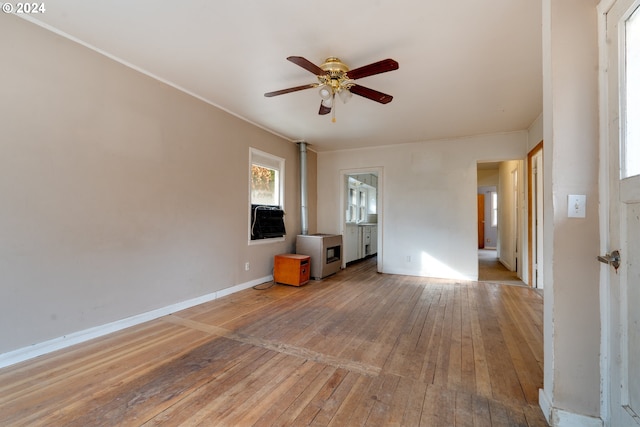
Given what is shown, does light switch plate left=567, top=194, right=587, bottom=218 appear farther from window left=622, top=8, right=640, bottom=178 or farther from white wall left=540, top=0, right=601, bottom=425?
window left=622, top=8, right=640, bottom=178

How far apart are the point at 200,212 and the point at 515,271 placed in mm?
5868

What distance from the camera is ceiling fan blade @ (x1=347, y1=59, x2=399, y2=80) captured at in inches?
78.2

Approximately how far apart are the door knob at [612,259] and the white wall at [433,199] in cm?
360

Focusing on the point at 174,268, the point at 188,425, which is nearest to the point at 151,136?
the point at 174,268

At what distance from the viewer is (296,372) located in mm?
1856

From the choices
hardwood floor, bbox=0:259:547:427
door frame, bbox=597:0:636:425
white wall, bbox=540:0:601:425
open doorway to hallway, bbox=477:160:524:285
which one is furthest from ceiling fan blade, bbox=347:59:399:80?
open doorway to hallway, bbox=477:160:524:285

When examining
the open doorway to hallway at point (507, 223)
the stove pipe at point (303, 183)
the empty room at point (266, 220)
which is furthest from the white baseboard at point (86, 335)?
the open doorway to hallway at point (507, 223)

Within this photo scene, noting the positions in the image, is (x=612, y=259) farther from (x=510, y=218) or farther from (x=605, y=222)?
(x=510, y=218)

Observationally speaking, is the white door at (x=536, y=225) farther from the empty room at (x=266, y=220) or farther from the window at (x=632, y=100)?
the window at (x=632, y=100)

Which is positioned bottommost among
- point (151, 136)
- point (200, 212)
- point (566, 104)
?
point (200, 212)

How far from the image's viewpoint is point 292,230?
16.7 ft

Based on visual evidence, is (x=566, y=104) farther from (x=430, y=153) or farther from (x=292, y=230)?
(x=292, y=230)

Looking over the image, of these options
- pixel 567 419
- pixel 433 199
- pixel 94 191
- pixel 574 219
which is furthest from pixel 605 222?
pixel 433 199

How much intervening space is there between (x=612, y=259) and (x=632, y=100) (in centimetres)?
70
